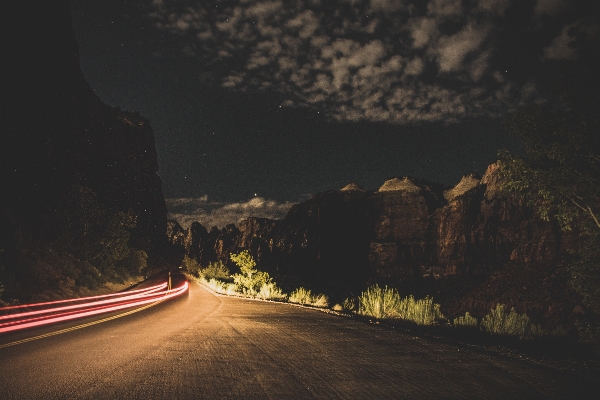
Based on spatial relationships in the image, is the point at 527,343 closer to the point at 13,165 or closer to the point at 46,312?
the point at 46,312

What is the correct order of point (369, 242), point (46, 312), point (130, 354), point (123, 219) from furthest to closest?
point (369, 242) < point (123, 219) < point (46, 312) < point (130, 354)

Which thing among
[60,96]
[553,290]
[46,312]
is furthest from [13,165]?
[553,290]

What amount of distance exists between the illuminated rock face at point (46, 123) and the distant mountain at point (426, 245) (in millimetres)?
30181

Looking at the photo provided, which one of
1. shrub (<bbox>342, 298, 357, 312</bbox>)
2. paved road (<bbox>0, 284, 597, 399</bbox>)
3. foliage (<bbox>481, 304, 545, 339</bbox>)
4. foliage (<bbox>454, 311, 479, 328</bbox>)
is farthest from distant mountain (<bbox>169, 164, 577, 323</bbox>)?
paved road (<bbox>0, 284, 597, 399</bbox>)

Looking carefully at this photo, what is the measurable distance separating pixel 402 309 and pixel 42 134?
4119cm

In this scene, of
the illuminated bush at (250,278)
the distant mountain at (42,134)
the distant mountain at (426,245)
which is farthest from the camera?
the distant mountain at (426,245)

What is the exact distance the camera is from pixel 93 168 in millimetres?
65688

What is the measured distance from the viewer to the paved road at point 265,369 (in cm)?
439

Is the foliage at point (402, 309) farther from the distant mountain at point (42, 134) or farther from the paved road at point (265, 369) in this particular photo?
the distant mountain at point (42, 134)

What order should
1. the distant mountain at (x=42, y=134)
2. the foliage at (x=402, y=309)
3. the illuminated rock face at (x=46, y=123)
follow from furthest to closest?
1. the illuminated rock face at (x=46, y=123)
2. the distant mountain at (x=42, y=134)
3. the foliage at (x=402, y=309)

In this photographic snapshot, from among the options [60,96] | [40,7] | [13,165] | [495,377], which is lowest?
[495,377]

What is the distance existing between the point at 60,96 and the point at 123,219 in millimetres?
22384

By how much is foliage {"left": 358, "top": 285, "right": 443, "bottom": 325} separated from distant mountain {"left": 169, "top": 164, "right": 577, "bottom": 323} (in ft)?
82.2

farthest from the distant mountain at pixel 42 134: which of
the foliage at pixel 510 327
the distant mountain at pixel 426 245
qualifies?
the distant mountain at pixel 426 245
